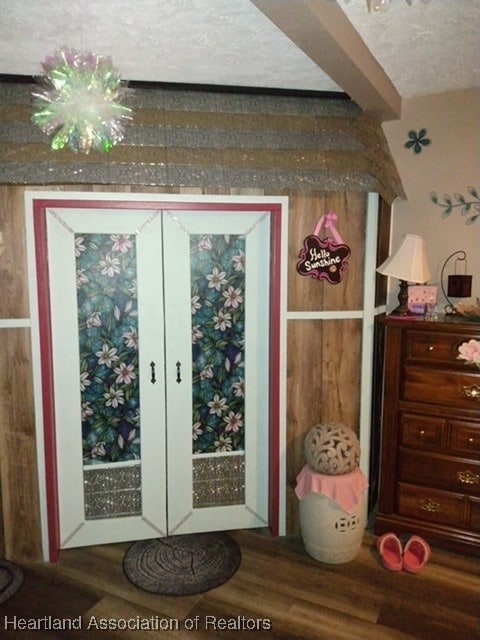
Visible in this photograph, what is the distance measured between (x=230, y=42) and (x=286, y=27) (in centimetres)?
41

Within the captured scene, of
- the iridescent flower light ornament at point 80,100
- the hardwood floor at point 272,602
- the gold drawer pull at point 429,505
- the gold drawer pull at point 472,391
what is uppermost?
the iridescent flower light ornament at point 80,100

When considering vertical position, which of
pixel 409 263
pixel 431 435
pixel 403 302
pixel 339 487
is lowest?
pixel 339 487

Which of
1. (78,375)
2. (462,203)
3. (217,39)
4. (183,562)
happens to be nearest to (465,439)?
(462,203)

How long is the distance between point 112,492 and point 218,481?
24.6 inches

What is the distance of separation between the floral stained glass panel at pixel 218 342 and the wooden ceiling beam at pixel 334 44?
99cm

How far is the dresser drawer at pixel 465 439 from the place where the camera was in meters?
2.66

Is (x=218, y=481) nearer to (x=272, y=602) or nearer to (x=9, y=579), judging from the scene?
(x=272, y=602)

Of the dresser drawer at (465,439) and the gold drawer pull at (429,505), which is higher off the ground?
the dresser drawer at (465,439)

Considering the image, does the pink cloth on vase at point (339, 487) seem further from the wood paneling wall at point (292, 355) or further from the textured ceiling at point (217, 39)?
the textured ceiling at point (217, 39)

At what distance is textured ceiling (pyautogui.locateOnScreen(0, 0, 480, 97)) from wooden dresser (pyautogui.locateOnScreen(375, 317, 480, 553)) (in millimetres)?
1331

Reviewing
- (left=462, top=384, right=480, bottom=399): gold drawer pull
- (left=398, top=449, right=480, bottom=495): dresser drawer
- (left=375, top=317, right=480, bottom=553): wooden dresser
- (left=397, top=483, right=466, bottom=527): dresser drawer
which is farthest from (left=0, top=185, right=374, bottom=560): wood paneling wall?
(left=462, top=384, right=480, bottom=399): gold drawer pull

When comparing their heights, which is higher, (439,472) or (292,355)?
(292,355)

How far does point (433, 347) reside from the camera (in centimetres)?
270

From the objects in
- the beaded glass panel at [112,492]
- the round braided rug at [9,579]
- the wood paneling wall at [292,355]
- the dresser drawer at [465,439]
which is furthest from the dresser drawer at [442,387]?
the round braided rug at [9,579]
